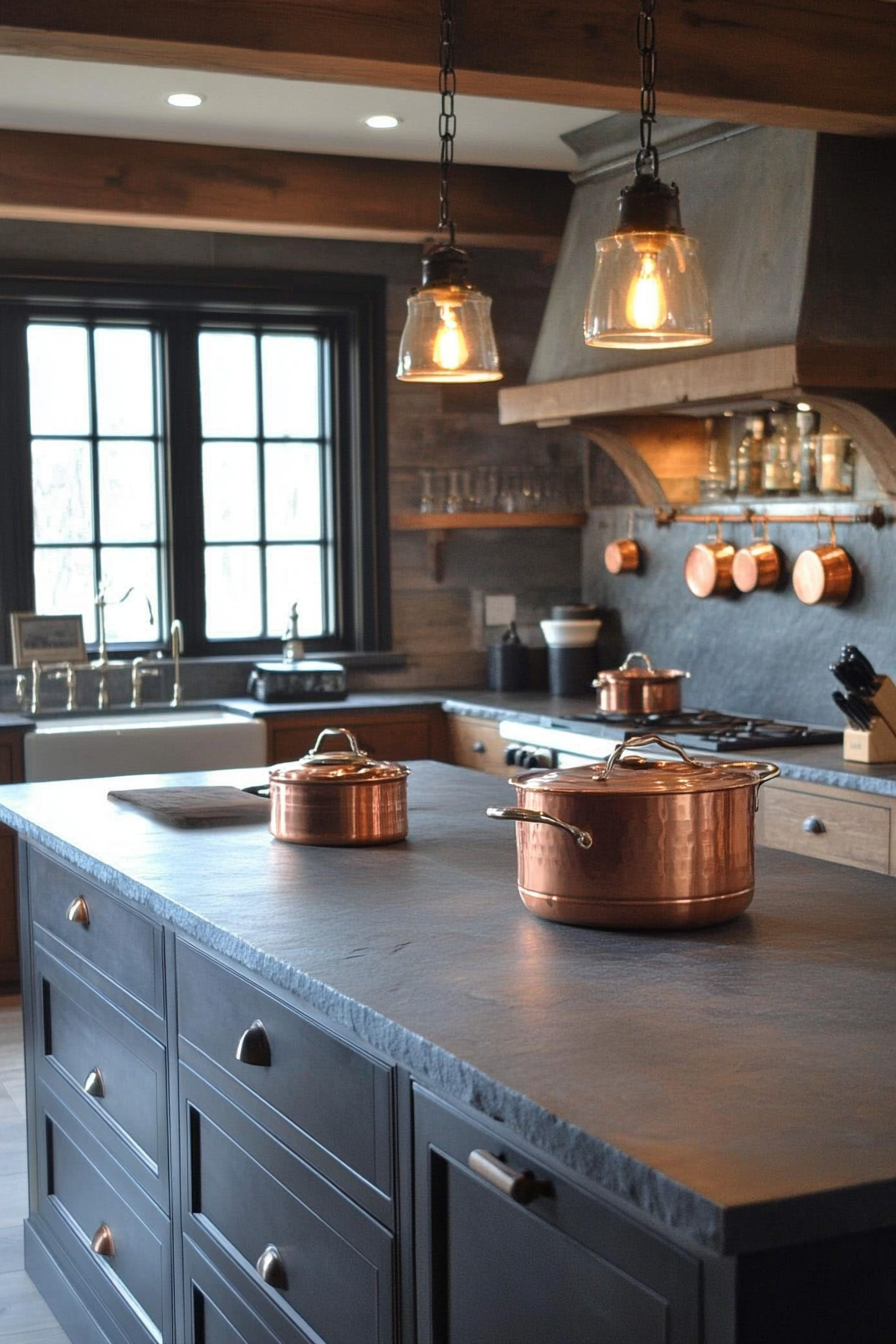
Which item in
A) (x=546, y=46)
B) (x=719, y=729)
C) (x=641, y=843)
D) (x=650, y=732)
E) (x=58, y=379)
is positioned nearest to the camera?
(x=641, y=843)

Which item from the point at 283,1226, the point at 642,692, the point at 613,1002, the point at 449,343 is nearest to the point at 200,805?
the point at 449,343

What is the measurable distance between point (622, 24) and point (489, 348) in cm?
153

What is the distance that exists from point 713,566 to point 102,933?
10.7ft

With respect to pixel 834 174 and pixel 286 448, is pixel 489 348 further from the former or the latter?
pixel 286 448

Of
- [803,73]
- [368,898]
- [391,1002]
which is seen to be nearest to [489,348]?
[368,898]

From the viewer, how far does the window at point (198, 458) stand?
6012mm

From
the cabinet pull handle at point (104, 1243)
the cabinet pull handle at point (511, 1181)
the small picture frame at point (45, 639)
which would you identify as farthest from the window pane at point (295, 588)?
the cabinet pull handle at point (511, 1181)

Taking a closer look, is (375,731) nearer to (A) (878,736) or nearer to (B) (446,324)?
(A) (878,736)

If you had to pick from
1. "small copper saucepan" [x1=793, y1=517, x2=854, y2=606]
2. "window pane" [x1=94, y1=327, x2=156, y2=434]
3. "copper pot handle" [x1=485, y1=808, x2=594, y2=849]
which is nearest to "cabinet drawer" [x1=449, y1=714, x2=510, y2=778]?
"small copper saucepan" [x1=793, y1=517, x2=854, y2=606]

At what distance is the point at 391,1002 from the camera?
5.63ft

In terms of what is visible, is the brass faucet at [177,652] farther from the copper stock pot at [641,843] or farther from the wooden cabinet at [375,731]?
the copper stock pot at [641,843]

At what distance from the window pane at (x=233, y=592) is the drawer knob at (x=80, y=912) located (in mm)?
3508

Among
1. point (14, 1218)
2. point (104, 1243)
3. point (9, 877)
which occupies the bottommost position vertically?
point (14, 1218)

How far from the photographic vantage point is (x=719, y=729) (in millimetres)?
4863
